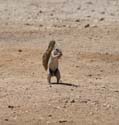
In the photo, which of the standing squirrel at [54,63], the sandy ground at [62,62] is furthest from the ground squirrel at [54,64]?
the sandy ground at [62,62]

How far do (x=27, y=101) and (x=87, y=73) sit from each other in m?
3.13

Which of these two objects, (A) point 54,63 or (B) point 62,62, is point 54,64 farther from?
(B) point 62,62

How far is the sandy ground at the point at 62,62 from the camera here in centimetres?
1098

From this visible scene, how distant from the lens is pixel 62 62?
15.6 meters

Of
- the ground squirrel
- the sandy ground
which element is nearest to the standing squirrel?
the ground squirrel

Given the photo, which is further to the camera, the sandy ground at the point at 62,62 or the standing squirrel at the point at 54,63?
the standing squirrel at the point at 54,63

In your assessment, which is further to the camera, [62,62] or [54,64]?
[62,62]

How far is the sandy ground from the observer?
10977mm

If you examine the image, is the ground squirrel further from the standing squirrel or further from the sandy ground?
the sandy ground

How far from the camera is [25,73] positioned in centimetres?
1424

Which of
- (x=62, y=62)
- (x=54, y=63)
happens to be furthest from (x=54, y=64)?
(x=62, y=62)

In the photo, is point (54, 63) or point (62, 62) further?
point (62, 62)

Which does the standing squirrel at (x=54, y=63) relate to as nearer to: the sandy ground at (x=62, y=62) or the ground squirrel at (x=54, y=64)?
the ground squirrel at (x=54, y=64)

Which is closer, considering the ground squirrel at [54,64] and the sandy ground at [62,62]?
the sandy ground at [62,62]
